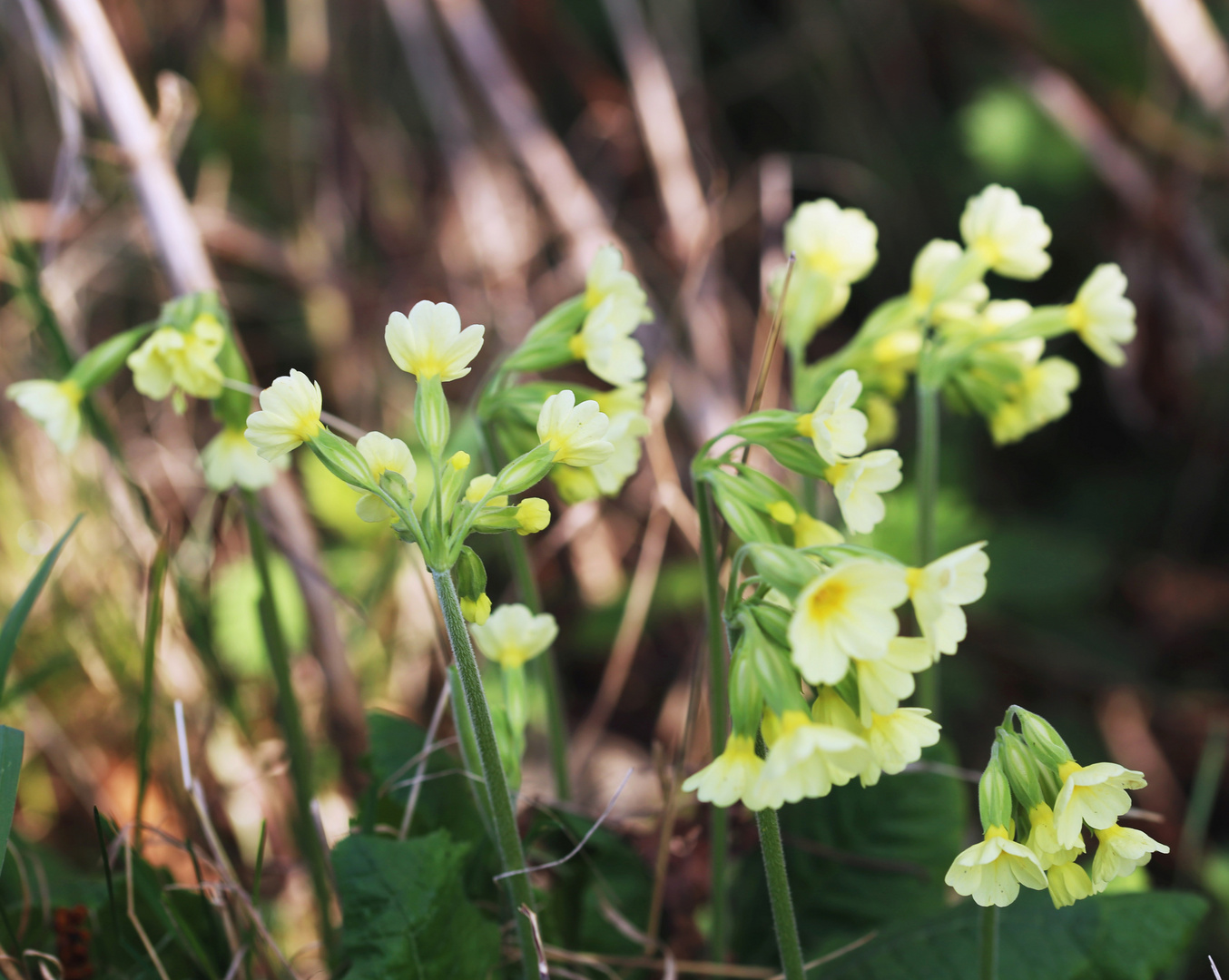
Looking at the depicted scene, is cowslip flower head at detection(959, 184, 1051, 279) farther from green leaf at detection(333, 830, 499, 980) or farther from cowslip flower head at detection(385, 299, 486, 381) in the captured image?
green leaf at detection(333, 830, 499, 980)

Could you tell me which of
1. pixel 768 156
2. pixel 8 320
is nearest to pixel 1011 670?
pixel 768 156

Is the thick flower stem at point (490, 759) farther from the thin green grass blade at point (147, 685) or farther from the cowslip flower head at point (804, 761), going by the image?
the thin green grass blade at point (147, 685)

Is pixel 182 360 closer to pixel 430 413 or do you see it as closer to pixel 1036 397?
pixel 430 413

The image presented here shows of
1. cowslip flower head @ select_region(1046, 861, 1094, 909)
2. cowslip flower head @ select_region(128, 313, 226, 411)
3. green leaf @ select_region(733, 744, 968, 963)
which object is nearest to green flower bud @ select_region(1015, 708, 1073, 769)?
cowslip flower head @ select_region(1046, 861, 1094, 909)

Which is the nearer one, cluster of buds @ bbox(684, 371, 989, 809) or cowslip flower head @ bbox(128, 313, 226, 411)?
cluster of buds @ bbox(684, 371, 989, 809)

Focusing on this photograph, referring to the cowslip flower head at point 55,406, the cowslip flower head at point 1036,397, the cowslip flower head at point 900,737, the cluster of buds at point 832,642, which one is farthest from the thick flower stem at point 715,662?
the cowslip flower head at point 55,406
